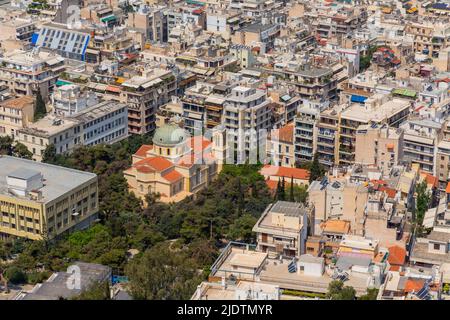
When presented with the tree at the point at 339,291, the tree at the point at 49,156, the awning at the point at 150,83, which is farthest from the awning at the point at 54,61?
the tree at the point at 339,291

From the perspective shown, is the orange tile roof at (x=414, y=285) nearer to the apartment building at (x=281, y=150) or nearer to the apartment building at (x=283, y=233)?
the apartment building at (x=283, y=233)

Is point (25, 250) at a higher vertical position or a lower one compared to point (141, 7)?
lower

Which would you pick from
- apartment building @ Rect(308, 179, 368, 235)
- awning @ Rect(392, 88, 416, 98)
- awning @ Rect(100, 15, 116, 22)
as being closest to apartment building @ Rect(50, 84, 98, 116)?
apartment building @ Rect(308, 179, 368, 235)

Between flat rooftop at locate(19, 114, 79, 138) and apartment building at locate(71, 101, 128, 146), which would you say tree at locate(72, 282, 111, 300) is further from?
apartment building at locate(71, 101, 128, 146)
